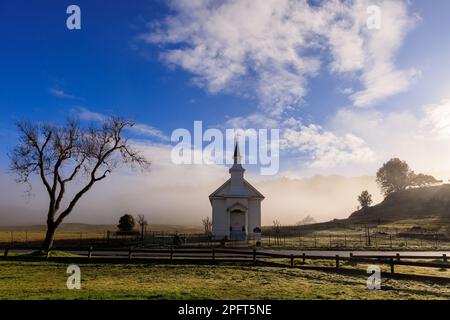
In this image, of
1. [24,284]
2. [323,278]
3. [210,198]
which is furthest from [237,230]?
[24,284]

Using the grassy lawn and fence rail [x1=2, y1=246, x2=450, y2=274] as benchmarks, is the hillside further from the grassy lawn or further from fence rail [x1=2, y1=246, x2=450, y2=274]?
the grassy lawn

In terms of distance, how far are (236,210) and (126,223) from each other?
773 inches

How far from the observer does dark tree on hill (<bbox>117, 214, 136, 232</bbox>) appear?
6197cm

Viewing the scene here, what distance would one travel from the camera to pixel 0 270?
21.6 m

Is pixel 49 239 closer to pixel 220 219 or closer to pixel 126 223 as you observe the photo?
pixel 220 219

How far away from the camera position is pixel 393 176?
469ft

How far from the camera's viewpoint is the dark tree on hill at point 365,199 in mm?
137250

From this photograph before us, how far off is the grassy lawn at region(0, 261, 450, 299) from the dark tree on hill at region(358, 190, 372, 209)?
4888 inches

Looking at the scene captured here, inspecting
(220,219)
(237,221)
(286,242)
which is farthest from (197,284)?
(237,221)

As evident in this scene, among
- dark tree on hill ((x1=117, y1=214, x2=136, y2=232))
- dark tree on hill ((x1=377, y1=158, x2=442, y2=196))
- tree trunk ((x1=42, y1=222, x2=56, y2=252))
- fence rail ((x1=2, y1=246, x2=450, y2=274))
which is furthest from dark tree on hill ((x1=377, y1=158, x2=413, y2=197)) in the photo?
tree trunk ((x1=42, y1=222, x2=56, y2=252))

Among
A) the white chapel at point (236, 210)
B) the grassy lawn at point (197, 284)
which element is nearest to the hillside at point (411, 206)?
the white chapel at point (236, 210)

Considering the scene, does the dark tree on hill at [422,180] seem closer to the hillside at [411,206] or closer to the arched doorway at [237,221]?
the hillside at [411,206]
